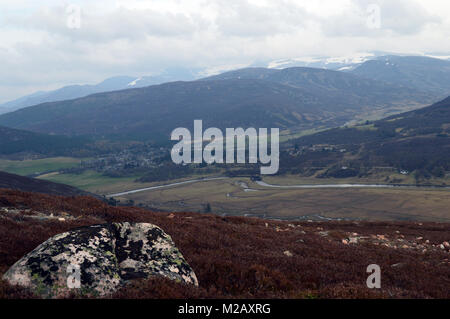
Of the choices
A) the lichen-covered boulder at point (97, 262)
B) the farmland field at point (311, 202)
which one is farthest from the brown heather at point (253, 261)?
the farmland field at point (311, 202)

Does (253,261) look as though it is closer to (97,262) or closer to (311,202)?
(97,262)

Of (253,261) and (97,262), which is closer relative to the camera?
(97,262)

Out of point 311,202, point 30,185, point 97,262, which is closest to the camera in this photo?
point 97,262

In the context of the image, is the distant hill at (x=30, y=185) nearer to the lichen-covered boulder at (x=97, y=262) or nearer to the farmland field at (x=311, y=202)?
the farmland field at (x=311, y=202)

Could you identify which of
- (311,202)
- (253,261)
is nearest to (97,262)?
(253,261)
